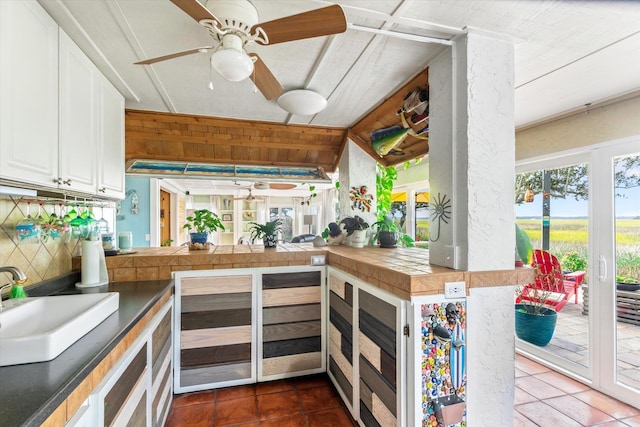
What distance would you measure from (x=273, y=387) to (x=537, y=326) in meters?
2.64

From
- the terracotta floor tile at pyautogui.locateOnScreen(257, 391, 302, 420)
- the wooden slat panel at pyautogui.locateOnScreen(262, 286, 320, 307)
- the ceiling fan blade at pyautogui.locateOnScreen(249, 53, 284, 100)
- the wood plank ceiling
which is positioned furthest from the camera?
the wood plank ceiling

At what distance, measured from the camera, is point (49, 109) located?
1429mm

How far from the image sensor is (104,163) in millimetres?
2025

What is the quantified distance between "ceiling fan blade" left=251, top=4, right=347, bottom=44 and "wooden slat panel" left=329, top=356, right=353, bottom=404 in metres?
2.15

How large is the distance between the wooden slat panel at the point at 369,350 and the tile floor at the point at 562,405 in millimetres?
1222

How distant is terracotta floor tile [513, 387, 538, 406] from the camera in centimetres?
228

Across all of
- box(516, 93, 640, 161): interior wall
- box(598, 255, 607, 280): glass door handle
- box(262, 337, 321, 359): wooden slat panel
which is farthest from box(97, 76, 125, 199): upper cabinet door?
box(598, 255, 607, 280): glass door handle

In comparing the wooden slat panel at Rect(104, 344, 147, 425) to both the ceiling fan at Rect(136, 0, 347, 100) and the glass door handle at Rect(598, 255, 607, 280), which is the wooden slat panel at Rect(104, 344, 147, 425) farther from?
the glass door handle at Rect(598, 255, 607, 280)

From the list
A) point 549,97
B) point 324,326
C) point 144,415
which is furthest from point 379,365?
point 549,97

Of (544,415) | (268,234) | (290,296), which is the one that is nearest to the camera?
(544,415)

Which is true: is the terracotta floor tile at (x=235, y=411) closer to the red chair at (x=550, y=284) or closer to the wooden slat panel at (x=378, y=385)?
the wooden slat panel at (x=378, y=385)

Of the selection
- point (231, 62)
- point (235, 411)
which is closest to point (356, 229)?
point (235, 411)

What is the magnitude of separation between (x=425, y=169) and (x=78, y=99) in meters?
4.09

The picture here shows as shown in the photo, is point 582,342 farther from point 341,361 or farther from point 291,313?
point 291,313
